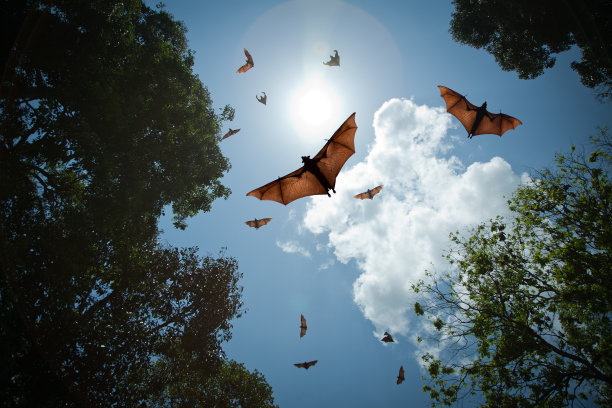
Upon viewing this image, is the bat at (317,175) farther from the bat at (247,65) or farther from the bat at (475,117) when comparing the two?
the bat at (247,65)

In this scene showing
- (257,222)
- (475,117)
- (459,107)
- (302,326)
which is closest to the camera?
(459,107)

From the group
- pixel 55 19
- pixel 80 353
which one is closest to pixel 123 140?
pixel 55 19

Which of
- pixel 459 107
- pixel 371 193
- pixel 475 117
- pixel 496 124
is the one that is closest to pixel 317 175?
pixel 371 193

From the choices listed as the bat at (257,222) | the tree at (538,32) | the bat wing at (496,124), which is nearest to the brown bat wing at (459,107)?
the bat wing at (496,124)

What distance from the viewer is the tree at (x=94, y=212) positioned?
20.6ft

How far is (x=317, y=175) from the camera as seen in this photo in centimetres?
869

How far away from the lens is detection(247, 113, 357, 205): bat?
830cm

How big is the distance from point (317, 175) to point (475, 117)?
773 cm

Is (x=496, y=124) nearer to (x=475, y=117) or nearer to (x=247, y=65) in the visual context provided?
(x=475, y=117)

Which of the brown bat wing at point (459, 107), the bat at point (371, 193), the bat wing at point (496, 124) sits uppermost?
the bat at point (371, 193)

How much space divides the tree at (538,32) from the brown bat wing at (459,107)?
439 cm

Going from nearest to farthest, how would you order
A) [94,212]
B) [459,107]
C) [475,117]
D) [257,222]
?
[94,212], [459,107], [475,117], [257,222]

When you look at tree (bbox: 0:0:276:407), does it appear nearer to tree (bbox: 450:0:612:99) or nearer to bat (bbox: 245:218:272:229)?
bat (bbox: 245:218:272:229)

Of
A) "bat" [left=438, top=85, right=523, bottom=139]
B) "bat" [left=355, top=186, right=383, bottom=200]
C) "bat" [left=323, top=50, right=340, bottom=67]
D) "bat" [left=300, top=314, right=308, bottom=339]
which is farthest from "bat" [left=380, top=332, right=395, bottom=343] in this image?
"bat" [left=323, top=50, right=340, bottom=67]
